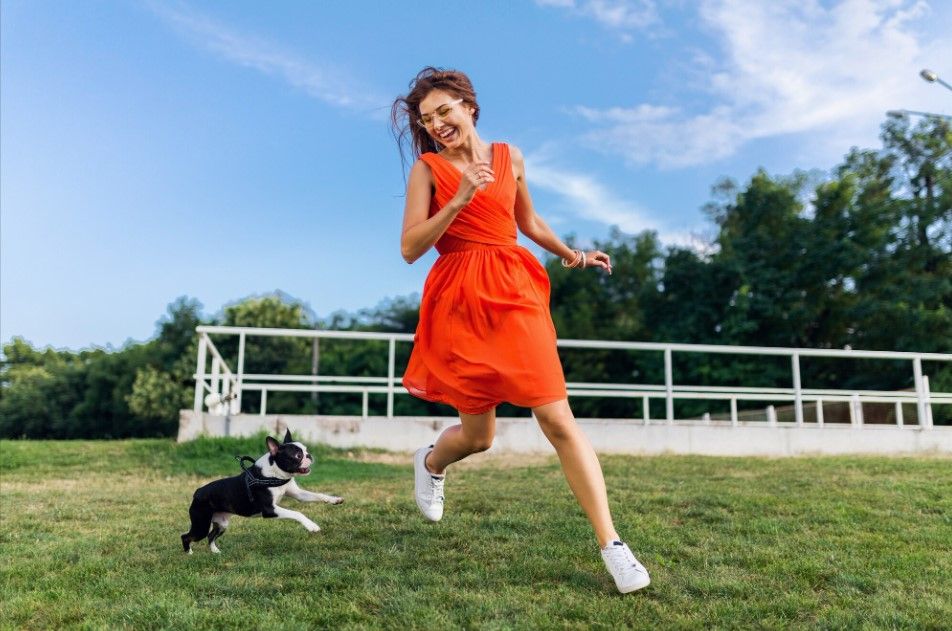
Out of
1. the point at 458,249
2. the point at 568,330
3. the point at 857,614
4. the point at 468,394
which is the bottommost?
the point at 857,614

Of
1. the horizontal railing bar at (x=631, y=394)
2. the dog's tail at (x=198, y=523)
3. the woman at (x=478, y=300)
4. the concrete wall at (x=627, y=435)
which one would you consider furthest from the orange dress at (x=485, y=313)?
the concrete wall at (x=627, y=435)

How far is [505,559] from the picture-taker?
3621 millimetres

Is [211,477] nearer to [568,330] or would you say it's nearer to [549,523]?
[549,523]

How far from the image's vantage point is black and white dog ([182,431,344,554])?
3.85 m

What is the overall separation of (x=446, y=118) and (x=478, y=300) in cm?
81

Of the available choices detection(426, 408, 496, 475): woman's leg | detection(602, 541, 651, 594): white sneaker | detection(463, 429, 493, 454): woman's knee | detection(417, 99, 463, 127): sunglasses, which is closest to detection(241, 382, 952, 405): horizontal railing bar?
detection(426, 408, 496, 475): woman's leg

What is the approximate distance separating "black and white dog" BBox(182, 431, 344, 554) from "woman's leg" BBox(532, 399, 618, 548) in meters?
1.35

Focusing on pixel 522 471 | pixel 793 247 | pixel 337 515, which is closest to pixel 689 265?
pixel 793 247

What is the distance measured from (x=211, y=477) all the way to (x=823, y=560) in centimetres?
619

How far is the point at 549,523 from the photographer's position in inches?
174

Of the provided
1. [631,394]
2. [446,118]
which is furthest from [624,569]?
[631,394]

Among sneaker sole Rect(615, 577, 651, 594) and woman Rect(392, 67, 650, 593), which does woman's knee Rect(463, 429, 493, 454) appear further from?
sneaker sole Rect(615, 577, 651, 594)

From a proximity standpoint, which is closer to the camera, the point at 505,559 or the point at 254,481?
the point at 505,559

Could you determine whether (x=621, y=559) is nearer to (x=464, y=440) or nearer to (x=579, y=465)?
(x=579, y=465)
